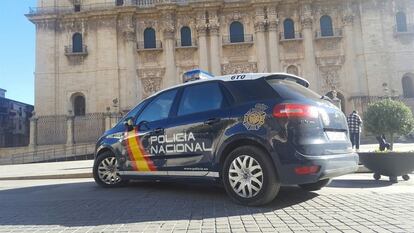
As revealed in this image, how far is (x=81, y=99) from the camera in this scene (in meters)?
34.4

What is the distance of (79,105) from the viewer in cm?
3438

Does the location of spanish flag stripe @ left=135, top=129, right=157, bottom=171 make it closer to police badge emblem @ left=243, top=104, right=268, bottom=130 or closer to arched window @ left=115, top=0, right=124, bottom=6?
police badge emblem @ left=243, top=104, right=268, bottom=130

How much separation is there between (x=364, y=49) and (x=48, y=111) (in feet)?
94.9

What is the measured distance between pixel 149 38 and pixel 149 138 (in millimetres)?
28651

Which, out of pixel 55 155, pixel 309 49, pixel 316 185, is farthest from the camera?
pixel 309 49

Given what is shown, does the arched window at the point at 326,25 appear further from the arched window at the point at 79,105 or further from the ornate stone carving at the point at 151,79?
the arched window at the point at 79,105

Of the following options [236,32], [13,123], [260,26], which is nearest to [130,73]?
[236,32]

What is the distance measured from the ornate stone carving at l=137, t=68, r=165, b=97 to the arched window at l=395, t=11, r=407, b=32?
2181 cm

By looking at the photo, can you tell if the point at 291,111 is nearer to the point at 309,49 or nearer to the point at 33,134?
the point at 309,49

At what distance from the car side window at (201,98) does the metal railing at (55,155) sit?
21.1 metres

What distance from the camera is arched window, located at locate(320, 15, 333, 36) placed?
32438 mm

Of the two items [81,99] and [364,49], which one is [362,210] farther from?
[81,99]

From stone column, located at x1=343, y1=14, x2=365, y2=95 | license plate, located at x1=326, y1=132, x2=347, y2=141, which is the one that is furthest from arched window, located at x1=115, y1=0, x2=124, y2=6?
license plate, located at x1=326, y1=132, x2=347, y2=141

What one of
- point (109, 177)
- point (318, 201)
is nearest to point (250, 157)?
point (318, 201)
